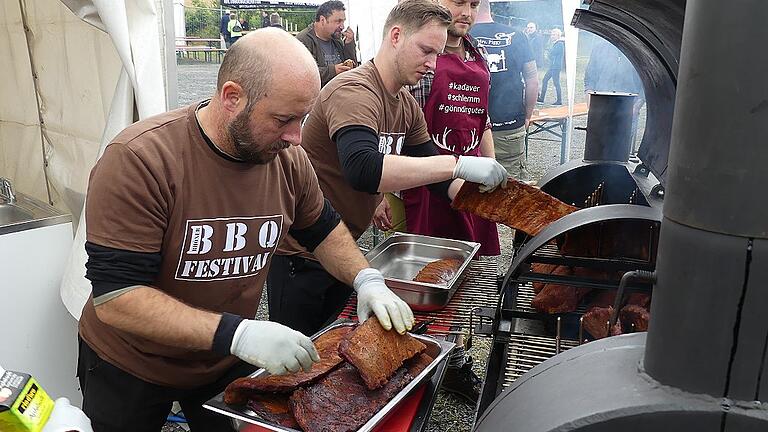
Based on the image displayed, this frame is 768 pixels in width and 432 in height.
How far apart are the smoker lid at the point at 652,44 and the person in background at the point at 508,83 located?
11.8 ft

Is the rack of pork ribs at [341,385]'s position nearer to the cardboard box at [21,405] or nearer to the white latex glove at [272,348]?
the white latex glove at [272,348]

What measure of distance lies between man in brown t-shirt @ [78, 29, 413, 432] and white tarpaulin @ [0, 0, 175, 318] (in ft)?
3.54

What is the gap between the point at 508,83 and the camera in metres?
7.62

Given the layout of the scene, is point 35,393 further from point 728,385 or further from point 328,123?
point 328,123

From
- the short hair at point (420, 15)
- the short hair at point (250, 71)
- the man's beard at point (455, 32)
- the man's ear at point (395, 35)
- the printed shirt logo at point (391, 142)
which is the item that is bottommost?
the printed shirt logo at point (391, 142)

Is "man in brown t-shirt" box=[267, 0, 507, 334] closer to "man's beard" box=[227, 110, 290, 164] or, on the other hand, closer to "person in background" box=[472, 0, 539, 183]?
"man's beard" box=[227, 110, 290, 164]

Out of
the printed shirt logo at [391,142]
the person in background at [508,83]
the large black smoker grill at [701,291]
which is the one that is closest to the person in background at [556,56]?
the person in background at [508,83]

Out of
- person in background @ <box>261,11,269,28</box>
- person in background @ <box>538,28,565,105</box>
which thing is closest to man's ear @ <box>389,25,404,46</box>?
person in background @ <box>538,28,565,105</box>

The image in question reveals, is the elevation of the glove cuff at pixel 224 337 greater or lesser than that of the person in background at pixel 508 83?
lesser

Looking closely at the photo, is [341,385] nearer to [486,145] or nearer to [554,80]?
[486,145]

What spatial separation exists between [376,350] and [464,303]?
954mm

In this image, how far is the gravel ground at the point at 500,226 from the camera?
4027 millimetres

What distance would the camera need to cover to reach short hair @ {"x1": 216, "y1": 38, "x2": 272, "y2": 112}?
196 cm

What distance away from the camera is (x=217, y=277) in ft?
7.29
